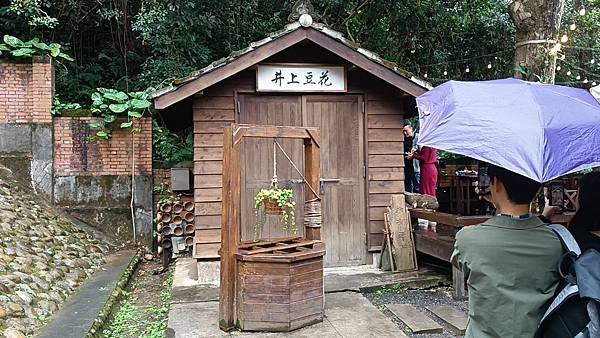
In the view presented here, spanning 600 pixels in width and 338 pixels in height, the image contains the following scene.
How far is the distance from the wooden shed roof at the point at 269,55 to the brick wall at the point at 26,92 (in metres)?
3.97

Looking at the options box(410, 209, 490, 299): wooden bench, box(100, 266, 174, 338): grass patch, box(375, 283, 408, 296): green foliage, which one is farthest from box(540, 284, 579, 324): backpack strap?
box(375, 283, 408, 296): green foliage

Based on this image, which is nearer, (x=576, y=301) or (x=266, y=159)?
(x=576, y=301)

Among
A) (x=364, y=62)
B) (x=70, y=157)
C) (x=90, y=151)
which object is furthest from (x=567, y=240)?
(x=70, y=157)

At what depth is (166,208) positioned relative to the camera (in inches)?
337

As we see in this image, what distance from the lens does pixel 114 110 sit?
364 inches

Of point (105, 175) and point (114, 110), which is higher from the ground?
point (114, 110)

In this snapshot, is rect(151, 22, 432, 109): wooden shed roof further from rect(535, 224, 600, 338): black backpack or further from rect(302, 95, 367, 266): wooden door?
rect(535, 224, 600, 338): black backpack

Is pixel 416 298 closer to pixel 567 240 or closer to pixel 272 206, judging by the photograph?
pixel 272 206

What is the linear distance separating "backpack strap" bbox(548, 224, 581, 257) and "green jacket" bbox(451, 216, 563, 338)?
21 mm

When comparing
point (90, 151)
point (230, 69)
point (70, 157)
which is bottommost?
point (70, 157)

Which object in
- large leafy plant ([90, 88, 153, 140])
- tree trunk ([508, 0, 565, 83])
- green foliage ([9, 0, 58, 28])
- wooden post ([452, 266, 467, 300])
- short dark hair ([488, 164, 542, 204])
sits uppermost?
green foliage ([9, 0, 58, 28])

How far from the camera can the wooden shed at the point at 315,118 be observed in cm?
657

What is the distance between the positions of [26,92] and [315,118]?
5.68m

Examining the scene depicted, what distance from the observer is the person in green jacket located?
75.2 inches
